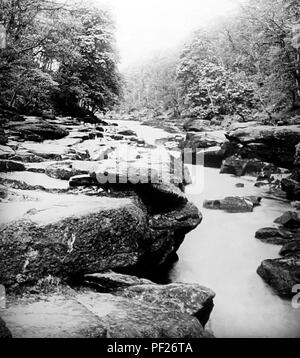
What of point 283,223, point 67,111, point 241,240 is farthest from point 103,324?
point 67,111

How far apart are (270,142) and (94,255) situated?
10940mm

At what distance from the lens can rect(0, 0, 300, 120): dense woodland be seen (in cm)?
919

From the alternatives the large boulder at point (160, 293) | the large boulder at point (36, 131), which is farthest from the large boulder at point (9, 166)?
the large boulder at point (36, 131)

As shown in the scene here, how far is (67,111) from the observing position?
65.7 ft

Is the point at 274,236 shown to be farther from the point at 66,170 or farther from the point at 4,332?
the point at 4,332

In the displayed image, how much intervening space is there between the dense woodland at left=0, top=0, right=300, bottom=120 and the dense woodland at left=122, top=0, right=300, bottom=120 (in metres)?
0.07

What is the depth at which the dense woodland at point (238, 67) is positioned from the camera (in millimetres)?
14203

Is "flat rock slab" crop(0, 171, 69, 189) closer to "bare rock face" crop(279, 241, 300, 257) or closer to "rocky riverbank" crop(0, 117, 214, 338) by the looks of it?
"rocky riverbank" crop(0, 117, 214, 338)

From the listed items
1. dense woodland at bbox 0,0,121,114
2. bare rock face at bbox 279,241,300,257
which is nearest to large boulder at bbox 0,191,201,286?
bare rock face at bbox 279,241,300,257

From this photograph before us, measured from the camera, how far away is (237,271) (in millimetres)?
6184

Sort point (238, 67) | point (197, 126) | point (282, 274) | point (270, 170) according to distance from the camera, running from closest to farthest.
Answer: point (282, 274), point (270, 170), point (197, 126), point (238, 67)

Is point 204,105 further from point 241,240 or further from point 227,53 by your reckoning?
point 241,240

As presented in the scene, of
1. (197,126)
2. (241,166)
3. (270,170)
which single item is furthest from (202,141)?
(197,126)
